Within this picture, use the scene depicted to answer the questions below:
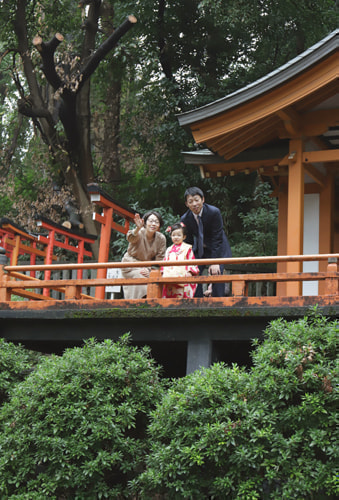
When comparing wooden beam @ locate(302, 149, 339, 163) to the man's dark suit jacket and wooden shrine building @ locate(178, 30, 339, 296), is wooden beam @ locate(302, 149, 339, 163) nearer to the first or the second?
wooden shrine building @ locate(178, 30, 339, 296)

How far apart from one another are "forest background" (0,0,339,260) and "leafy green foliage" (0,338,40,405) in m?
7.45

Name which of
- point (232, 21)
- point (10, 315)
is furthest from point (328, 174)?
point (232, 21)

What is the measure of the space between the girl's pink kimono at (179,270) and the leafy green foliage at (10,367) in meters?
1.80

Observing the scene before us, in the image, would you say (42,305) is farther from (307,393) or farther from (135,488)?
(307,393)

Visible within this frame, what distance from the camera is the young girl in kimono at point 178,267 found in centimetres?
769

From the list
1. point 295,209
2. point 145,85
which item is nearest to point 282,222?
point 295,209

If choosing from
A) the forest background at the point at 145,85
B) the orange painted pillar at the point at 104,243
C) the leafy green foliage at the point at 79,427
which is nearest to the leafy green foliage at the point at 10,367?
the leafy green foliage at the point at 79,427

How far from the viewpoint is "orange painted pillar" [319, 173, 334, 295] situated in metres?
9.71

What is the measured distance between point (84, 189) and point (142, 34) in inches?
194

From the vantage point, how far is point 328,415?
Result: 5102 millimetres

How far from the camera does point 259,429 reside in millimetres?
5215

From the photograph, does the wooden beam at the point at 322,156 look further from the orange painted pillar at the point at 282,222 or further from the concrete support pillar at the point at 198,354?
the concrete support pillar at the point at 198,354

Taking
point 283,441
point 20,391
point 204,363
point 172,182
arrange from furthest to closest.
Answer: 1. point 172,182
2. point 204,363
3. point 20,391
4. point 283,441

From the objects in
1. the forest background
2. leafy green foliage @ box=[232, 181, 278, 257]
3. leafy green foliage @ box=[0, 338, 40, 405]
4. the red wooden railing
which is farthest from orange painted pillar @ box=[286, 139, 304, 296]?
the forest background
